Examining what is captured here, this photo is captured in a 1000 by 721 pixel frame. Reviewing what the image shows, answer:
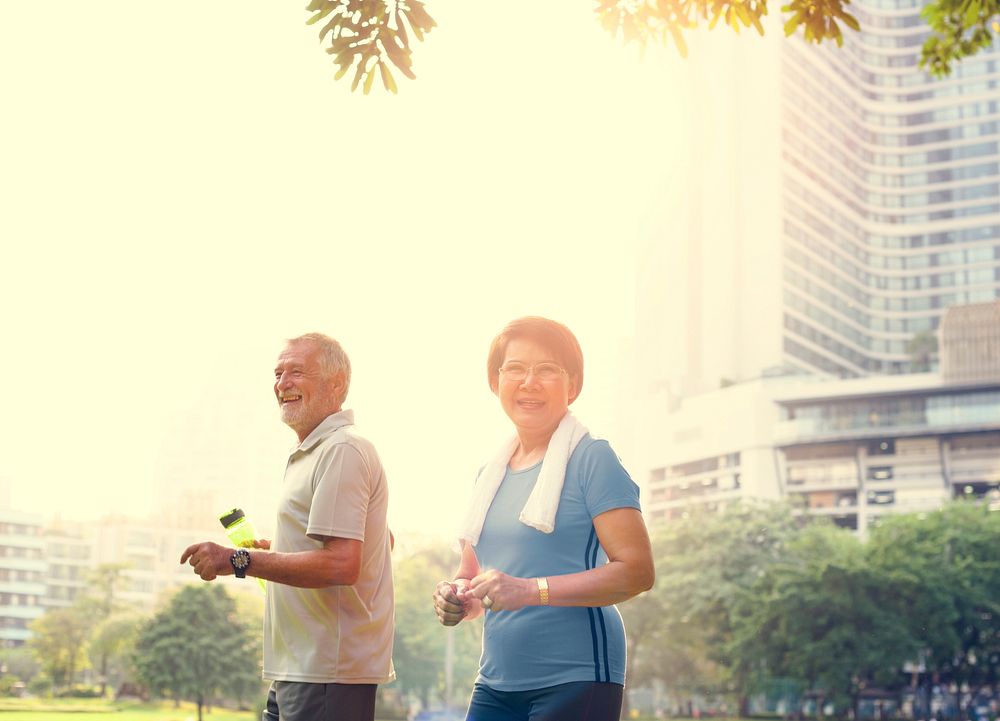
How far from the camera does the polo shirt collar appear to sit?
3.03 m

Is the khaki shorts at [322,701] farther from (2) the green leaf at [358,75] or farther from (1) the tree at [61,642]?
(1) the tree at [61,642]

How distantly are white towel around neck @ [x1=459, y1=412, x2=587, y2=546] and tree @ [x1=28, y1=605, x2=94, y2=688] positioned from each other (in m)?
58.5

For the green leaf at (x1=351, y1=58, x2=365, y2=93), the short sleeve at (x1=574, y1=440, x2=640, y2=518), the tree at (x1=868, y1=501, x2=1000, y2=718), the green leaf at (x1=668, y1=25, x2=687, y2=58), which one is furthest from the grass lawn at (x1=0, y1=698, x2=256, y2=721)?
the short sleeve at (x1=574, y1=440, x2=640, y2=518)

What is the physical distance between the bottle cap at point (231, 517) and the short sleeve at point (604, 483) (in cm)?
98

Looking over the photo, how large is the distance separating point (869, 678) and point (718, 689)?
30.8 ft

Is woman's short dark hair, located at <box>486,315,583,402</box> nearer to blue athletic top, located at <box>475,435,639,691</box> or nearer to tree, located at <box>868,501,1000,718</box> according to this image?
blue athletic top, located at <box>475,435,639,691</box>

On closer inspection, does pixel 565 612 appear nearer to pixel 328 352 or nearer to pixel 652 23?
pixel 328 352

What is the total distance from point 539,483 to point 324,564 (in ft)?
1.64

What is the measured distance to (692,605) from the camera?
47156 millimetres

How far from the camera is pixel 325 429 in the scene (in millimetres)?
3035

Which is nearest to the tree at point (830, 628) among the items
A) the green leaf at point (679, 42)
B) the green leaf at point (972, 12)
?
the green leaf at point (972, 12)

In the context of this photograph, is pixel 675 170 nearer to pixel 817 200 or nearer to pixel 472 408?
pixel 817 200

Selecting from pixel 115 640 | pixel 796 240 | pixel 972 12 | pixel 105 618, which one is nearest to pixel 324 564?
pixel 972 12

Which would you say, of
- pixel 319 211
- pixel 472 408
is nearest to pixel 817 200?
pixel 472 408
